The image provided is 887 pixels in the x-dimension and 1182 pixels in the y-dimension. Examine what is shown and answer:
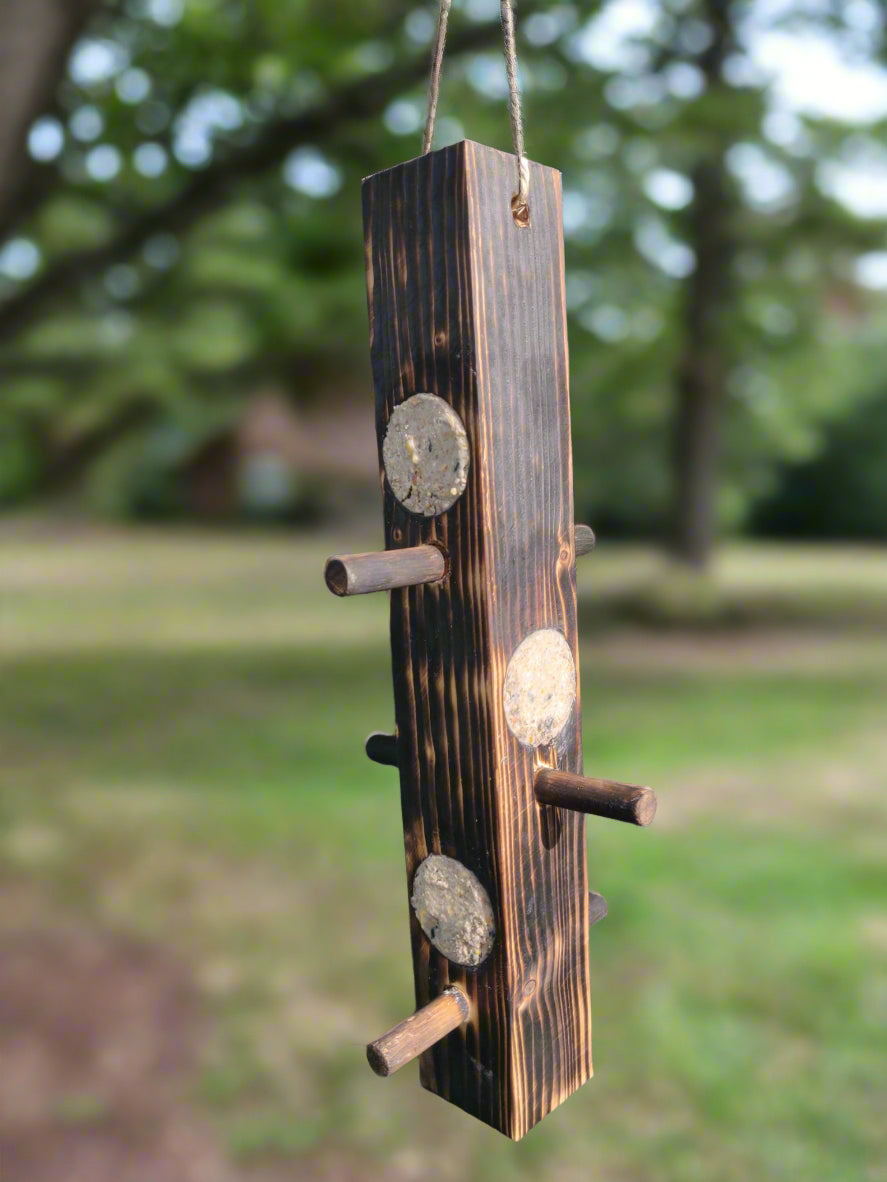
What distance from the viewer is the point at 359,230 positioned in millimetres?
6047

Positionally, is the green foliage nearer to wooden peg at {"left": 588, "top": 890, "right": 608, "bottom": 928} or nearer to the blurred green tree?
the blurred green tree

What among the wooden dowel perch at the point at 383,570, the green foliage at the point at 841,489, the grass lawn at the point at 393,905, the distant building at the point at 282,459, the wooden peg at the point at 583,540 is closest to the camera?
the wooden dowel perch at the point at 383,570

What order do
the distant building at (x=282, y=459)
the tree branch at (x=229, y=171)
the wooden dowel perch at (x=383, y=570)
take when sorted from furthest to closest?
the distant building at (x=282, y=459)
the tree branch at (x=229, y=171)
the wooden dowel perch at (x=383, y=570)

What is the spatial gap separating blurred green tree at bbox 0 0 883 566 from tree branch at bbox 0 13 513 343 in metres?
0.01

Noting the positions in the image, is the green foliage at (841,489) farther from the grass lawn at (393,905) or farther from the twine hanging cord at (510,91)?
the twine hanging cord at (510,91)

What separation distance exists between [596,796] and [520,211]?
0.46 meters

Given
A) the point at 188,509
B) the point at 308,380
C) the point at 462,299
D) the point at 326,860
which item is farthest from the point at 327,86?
the point at 188,509

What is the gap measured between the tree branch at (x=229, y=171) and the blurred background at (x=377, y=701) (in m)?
0.02

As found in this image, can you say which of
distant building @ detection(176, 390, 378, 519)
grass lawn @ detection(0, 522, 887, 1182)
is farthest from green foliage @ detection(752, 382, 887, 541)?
distant building @ detection(176, 390, 378, 519)

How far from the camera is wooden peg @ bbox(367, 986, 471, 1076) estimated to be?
0.74 m

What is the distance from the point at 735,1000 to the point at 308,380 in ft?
54.7

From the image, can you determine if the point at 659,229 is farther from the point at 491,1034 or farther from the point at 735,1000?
the point at 491,1034

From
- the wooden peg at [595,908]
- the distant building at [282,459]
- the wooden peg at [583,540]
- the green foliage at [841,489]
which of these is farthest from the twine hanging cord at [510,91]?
the distant building at [282,459]

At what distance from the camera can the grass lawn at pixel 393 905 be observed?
2789mm
